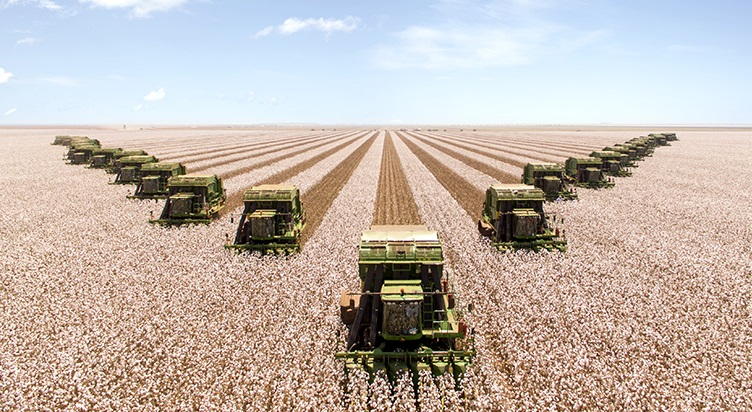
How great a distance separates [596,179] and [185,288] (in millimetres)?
39826

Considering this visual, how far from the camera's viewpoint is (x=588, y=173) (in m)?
41.0

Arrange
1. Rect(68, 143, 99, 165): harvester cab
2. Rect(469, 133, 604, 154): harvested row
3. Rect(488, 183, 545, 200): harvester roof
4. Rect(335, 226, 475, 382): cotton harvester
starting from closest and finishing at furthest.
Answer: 1. Rect(335, 226, 475, 382): cotton harvester
2. Rect(488, 183, 545, 200): harvester roof
3. Rect(68, 143, 99, 165): harvester cab
4. Rect(469, 133, 604, 154): harvested row

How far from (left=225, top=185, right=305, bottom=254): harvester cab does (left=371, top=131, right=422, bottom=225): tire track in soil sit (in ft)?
22.2

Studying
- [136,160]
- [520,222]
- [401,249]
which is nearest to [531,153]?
[520,222]

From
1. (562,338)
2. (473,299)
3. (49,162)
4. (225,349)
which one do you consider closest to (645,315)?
(562,338)

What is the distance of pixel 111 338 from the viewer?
507 inches

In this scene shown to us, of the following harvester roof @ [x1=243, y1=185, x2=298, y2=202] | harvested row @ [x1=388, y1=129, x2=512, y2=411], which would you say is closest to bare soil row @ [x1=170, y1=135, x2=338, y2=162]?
harvested row @ [x1=388, y1=129, x2=512, y2=411]

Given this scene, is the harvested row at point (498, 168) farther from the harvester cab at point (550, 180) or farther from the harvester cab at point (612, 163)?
the harvester cab at point (612, 163)

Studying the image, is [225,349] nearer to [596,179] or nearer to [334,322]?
[334,322]

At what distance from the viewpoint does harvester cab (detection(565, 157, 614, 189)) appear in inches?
1592

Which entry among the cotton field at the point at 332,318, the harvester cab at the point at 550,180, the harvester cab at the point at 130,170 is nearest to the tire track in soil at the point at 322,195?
the cotton field at the point at 332,318

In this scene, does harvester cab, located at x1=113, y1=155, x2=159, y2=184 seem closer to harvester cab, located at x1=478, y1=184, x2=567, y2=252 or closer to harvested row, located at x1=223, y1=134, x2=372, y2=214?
harvested row, located at x1=223, y1=134, x2=372, y2=214

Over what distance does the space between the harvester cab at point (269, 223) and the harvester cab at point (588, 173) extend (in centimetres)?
3265

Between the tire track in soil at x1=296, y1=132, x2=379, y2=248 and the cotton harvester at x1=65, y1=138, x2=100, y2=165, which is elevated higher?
the cotton harvester at x1=65, y1=138, x2=100, y2=165
